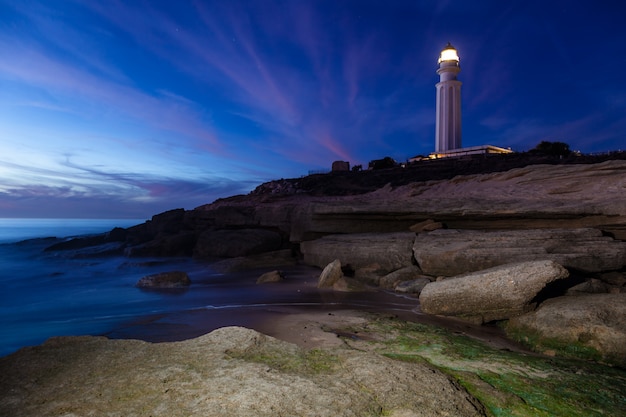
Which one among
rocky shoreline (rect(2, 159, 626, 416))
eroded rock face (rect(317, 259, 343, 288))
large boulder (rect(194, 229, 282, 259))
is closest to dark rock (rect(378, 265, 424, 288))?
rocky shoreline (rect(2, 159, 626, 416))

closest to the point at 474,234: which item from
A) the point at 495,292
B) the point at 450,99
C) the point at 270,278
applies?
the point at 495,292

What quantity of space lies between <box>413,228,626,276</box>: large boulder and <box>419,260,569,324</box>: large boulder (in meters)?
2.56

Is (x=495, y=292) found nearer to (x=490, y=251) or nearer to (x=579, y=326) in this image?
Result: (x=579, y=326)

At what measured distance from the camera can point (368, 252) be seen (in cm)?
1223

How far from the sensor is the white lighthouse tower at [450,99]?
51375 mm

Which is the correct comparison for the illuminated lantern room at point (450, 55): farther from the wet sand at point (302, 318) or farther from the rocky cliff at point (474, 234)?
the wet sand at point (302, 318)

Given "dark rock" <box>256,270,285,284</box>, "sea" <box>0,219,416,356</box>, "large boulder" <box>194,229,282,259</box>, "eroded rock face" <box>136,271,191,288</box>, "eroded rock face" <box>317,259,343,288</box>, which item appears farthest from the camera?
"large boulder" <box>194,229,282,259</box>

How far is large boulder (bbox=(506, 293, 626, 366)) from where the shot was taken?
17.2 ft

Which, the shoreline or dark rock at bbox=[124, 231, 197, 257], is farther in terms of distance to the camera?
dark rock at bbox=[124, 231, 197, 257]

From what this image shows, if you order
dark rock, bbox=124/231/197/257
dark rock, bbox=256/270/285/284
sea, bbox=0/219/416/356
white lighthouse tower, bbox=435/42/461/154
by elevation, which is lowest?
sea, bbox=0/219/416/356

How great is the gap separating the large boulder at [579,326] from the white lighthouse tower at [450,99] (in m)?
47.9

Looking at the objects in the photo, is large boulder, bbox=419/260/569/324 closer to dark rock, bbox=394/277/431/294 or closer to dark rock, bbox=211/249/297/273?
dark rock, bbox=394/277/431/294

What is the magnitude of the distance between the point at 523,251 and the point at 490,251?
766mm

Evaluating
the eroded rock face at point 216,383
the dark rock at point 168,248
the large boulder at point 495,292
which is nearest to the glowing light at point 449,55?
the dark rock at point 168,248
